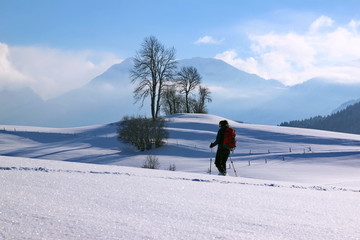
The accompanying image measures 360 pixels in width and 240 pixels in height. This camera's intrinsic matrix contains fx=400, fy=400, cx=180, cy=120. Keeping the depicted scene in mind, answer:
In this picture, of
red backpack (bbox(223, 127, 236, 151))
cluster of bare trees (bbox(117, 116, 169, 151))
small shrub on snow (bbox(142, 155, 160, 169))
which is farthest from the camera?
cluster of bare trees (bbox(117, 116, 169, 151))

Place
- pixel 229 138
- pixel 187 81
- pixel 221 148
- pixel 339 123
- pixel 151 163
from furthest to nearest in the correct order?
pixel 339 123 < pixel 187 81 < pixel 151 163 < pixel 221 148 < pixel 229 138

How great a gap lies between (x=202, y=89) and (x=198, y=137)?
3624 cm

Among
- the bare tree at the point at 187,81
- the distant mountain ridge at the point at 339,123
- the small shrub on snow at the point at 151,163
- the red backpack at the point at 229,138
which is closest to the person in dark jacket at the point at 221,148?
the red backpack at the point at 229,138

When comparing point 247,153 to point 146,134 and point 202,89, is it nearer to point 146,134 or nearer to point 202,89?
point 146,134

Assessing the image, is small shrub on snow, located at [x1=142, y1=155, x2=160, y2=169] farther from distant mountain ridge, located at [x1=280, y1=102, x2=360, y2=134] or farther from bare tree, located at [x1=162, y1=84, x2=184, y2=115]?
distant mountain ridge, located at [x1=280, y1=102, x2=360, y2=134]

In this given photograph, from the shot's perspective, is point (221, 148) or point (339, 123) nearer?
point (221, 148)

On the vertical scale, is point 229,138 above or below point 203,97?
below

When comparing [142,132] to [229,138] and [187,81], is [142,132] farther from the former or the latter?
[187,81]

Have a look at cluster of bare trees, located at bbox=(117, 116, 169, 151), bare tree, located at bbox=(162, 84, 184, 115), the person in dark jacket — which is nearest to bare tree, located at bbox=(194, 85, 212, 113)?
bare tree, located at bbox=(162, 84, 184, 115)

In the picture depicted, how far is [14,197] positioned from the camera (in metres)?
3.79

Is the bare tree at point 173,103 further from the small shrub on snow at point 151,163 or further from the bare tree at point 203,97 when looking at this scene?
the small shrub on snow at point 151,163

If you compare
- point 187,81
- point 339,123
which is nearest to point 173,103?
point 187,81

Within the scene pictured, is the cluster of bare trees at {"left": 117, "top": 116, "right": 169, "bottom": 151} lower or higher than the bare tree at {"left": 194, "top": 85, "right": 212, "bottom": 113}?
lower

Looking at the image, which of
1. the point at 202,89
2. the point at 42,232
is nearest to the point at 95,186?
the point at 42,232
